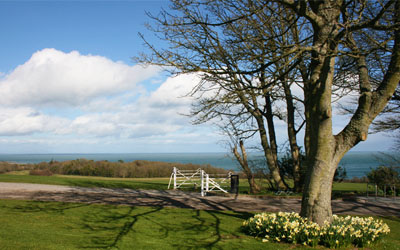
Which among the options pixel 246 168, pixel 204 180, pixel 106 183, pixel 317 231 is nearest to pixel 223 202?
pixel 246 168

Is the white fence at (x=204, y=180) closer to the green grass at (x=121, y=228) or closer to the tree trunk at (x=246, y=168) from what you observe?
the tree trunk at (x=246, y=168)

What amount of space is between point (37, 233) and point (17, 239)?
688mm

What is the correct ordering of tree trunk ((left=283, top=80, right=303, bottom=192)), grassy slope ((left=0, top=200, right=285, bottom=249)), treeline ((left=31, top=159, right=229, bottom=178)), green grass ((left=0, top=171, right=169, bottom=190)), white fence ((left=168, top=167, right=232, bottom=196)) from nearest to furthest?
1. grassy slope ((left=0, top=200, right=285, bottom=249))
2. white fence ((left=168, top=167, right=232, bottom=196))
3. tree trunk ((left=283, top=80, right=303, bottom=192))
4. green grass ((left=0, top=171, right=169, bottom=190))
5. treeline ((left=31, top=159, right=229, bottom=178))

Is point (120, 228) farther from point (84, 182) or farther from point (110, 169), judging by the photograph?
point (110, 169)

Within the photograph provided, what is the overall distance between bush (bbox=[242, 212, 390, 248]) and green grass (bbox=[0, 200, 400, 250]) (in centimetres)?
27

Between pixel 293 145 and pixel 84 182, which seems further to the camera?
pixel 84 182

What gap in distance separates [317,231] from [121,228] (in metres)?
4.90

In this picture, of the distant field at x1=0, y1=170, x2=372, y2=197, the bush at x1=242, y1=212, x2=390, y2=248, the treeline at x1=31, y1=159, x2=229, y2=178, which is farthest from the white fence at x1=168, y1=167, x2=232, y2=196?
the treeline at x1=31, y1=159, x2=229, y2=178

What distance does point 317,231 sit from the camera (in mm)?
7723

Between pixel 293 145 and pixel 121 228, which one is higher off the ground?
pixel 293 145

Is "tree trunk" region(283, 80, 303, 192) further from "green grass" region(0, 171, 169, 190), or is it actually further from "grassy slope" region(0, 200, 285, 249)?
"green grass" region(0, 171, 169, 190)

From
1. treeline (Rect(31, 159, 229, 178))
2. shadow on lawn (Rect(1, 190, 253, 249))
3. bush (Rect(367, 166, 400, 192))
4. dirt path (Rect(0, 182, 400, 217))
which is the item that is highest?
bush (Rect(367, 166, 400, 192))

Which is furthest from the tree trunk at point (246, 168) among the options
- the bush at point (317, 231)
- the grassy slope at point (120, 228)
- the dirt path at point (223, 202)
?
the bush at point (317, 231)

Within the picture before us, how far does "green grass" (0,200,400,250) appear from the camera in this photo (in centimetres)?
717
